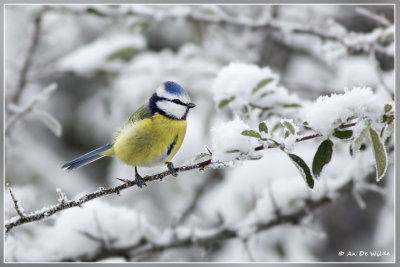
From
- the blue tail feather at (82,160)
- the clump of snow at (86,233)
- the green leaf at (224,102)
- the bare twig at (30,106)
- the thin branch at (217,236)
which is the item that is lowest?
the thin branch at (217,236)

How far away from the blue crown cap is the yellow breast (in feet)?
0.20

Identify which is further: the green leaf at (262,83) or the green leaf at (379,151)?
the green leaf at (262,83)

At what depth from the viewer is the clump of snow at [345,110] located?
0.68 meters

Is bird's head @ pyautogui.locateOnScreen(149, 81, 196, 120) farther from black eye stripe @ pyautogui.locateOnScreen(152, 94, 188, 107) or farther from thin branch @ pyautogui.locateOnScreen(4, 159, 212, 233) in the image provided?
thin branch @ pyautogui.locateOnScreen(4, 159, 212, 233)

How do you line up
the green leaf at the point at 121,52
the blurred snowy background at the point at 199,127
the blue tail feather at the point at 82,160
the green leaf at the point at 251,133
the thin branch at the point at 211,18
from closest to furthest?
the green leaf at the point at 251,133 < the blue tail feather at the point at 82,160 < the blurred snowy background at the point at 199,127 < the thin branch at the point at 211,18 < the green leaf at the point at 121,52

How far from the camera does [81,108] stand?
7.68 feet

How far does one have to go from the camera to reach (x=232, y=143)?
69cm

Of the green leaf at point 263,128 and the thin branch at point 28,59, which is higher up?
the thin branch at point 28,59

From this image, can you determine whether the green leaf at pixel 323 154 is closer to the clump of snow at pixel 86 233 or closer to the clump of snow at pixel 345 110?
the clump of snow at pixel 345 110

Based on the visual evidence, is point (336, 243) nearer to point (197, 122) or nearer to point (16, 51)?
point (197, 122)

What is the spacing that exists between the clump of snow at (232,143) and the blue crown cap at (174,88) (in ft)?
1.09

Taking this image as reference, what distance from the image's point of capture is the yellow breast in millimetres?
978

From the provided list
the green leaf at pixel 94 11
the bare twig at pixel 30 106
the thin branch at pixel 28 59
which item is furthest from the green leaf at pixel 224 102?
the thin branch at pixel 28 59

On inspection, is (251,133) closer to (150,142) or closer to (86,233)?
(150,142)
